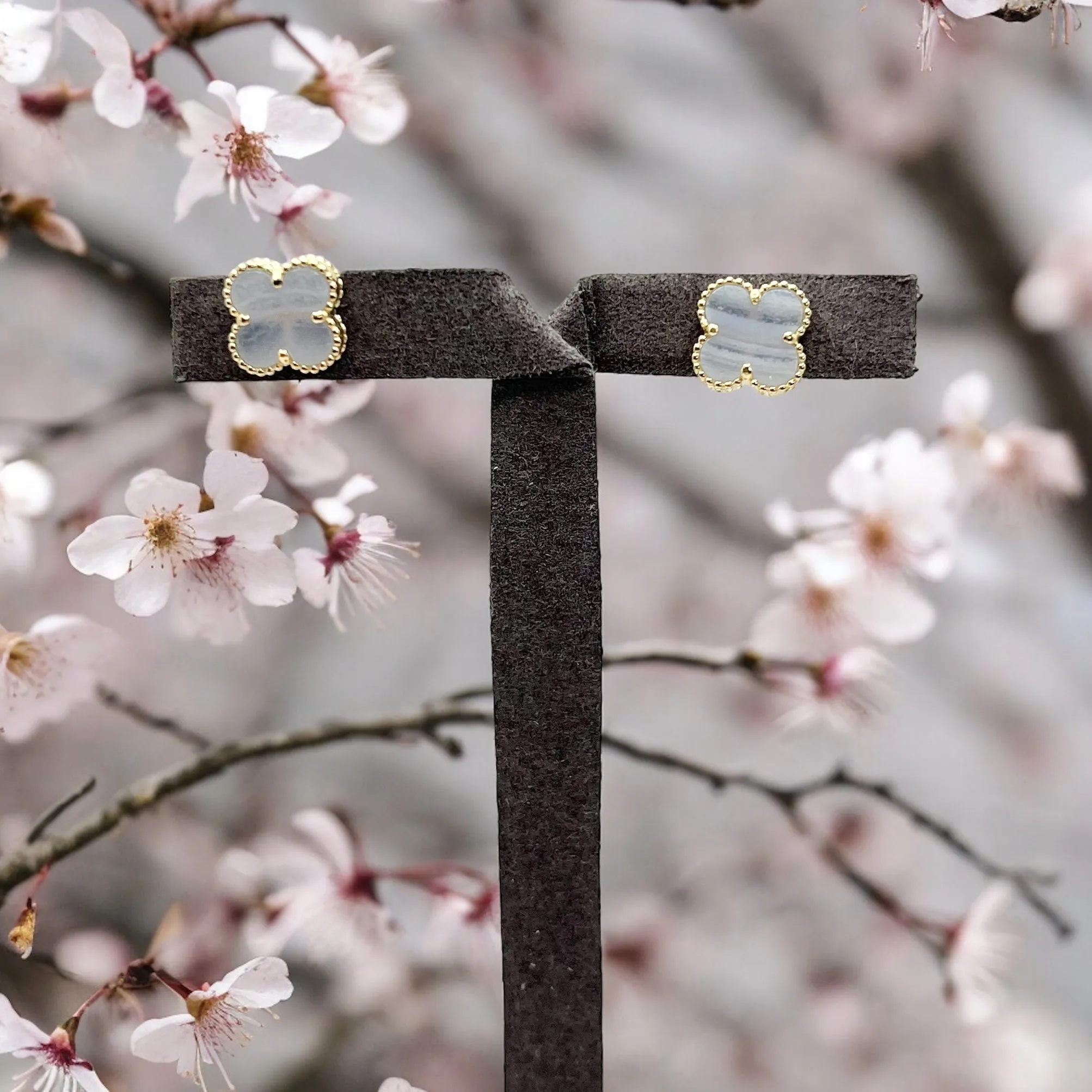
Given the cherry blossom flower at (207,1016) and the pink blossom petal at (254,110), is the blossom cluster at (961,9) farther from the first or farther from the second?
Result: the cherry blossom flower at (207,1016)

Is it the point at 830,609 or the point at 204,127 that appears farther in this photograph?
the point at 830,609

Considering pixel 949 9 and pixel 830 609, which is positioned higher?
pixel 949 9

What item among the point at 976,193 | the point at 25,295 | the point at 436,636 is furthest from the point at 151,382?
the point at 976,193

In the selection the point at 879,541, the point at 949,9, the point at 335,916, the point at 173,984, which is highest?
the point at 949,9

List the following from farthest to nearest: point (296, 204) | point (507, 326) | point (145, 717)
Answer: point (145, 717), point (296, 204), point (507, 326)

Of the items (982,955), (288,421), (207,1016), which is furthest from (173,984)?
(982,955)

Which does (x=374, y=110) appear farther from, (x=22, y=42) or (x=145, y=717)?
(x=145, y=717)

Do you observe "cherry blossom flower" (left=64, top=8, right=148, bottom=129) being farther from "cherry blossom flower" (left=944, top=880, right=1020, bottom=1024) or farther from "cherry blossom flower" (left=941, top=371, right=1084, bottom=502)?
"cherry blossom flower" (left=944, top=880, right=1020, bottom=1024)

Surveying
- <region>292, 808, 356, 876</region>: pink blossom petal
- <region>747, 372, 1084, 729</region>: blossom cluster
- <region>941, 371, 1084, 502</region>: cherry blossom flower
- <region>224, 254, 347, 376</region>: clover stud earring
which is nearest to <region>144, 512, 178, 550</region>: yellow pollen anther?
<region>224, 254, 347, 376</region>: clover stud earring
